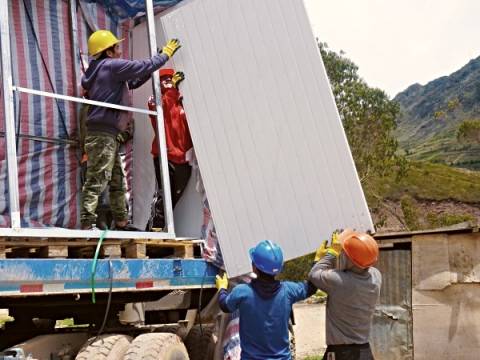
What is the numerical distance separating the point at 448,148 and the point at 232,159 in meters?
78.1

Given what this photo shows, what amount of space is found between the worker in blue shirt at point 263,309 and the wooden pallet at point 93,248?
3.61 feet

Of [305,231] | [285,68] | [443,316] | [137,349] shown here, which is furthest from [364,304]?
[443,316]

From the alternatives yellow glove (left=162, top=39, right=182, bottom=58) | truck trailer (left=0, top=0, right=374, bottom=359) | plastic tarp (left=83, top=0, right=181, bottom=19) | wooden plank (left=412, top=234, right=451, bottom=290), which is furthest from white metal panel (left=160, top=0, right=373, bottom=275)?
wooden plank (left=412, top=234, right=451, bottom=290)

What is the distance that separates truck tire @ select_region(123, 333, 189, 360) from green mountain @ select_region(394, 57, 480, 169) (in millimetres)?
48141

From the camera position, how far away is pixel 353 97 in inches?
968

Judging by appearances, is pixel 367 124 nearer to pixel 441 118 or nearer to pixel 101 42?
pixel 101 42

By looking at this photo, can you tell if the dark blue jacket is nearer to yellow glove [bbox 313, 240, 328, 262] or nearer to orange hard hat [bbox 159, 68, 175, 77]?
orange hard hat [bbox 159, 68, 175, 77]

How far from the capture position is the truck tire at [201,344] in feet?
23.5

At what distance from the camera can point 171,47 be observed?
6.59 m

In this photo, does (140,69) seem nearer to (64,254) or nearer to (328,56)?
(64,254)

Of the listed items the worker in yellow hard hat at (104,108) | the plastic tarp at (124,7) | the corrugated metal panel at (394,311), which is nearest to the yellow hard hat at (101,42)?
the worker in yellow hard hat at (104,108)

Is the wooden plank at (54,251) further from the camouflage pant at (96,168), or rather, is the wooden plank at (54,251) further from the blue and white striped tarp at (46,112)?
the blue and white striped tarp at (46,112)

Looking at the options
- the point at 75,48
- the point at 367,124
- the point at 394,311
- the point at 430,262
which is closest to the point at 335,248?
the point at 75,48

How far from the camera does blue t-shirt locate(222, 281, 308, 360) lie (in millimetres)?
5164
